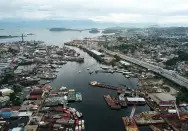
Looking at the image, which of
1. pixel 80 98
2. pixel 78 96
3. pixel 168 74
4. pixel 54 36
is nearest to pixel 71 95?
pixel 78 96

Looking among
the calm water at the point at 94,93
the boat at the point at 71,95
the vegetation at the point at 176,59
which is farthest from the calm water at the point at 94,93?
the vegetation at the point at 176,59

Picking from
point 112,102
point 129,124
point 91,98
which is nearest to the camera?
point 129,124

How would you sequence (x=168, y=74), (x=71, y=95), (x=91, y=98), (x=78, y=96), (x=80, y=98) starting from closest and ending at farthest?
(x=80, y=98) < (x=78, y=96) < (x=91, y=98) < (x=71, y=95) < (x=168, y=74)


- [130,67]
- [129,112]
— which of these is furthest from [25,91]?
[130,67]

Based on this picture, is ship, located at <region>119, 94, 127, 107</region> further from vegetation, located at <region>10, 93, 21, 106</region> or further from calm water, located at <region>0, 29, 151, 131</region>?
vegetation, located at <region>10, 93, 21, 106</region>

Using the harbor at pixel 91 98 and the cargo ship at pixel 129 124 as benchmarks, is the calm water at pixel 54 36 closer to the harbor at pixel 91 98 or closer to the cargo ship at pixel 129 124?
the harbor at pixel 91 98

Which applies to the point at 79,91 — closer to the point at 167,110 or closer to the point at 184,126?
the point at 167,110

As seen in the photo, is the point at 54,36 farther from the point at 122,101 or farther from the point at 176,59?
the point at 122,101
